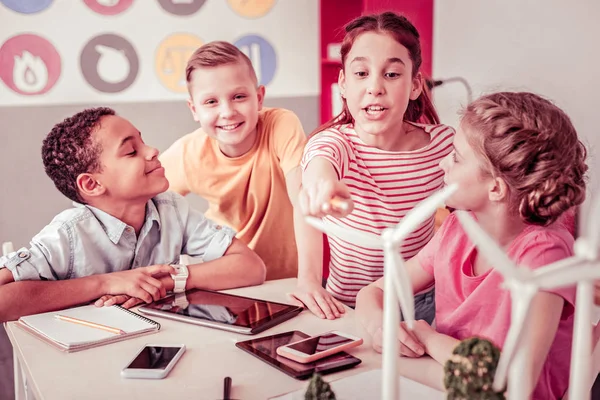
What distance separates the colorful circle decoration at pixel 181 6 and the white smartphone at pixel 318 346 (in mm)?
1253

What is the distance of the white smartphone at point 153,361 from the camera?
765 millimetres

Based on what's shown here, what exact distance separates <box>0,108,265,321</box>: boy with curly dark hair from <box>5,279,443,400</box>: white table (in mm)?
150

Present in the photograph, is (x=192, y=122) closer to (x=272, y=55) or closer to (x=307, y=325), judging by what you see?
(x=272, y=55)

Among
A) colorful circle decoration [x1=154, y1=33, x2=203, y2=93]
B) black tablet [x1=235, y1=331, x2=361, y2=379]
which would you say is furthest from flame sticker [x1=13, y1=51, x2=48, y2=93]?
black tablet [x1=235, y1=331, x2=361, y2=379]

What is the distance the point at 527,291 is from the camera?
0.41 m

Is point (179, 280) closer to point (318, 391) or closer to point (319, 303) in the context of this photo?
point (319, 303)

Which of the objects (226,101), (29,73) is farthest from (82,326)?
(29,73)

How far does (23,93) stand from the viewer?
165 cm

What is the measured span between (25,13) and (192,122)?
0.55 meters

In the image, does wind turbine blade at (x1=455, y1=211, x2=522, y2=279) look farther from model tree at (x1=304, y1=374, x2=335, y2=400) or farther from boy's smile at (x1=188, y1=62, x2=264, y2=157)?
boy's smile at (x1=188, y1=62, x2=264, y2=157)

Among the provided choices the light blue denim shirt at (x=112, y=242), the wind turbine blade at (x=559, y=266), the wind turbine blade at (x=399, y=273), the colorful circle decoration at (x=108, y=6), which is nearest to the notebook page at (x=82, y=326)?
the light blue denim shirt at (x=112, y=242)

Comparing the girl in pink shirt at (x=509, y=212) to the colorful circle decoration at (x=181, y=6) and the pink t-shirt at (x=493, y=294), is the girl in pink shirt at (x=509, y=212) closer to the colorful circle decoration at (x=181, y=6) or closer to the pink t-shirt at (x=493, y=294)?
the pink t-shirt at (x=493, y=294)

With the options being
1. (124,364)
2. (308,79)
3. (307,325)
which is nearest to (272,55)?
(308,79)

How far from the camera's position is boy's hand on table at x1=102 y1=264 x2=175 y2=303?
1.10 m
